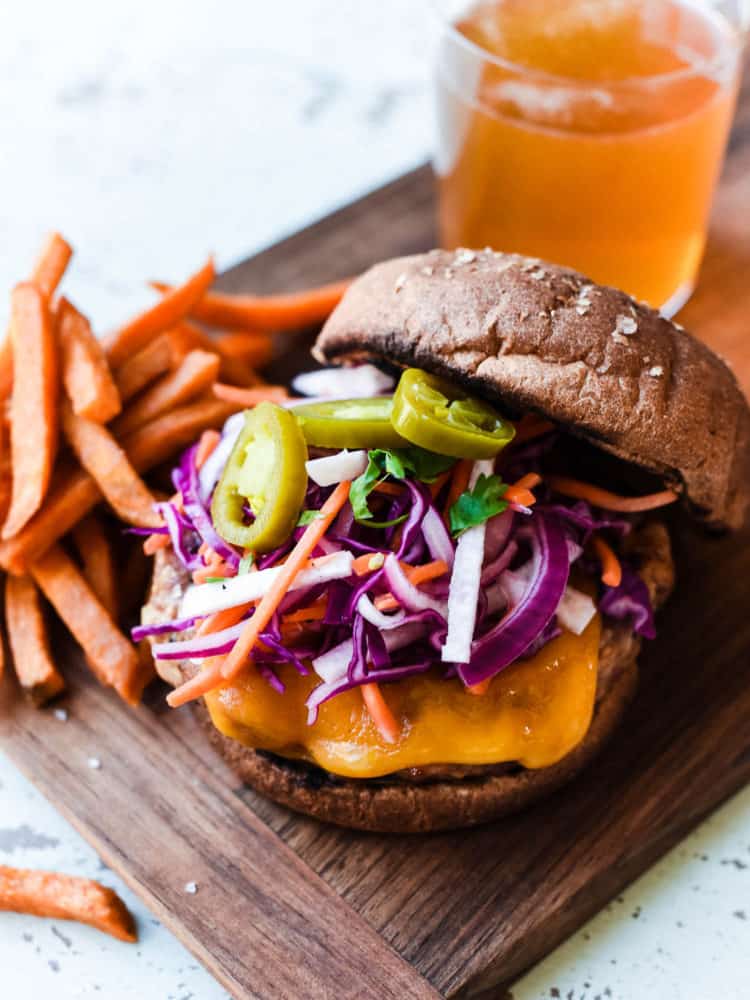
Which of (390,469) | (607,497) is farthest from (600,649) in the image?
(390,469)

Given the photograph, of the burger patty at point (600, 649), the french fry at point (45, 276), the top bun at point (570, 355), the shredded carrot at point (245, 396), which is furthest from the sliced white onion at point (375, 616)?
the french fry at point (45, 276)

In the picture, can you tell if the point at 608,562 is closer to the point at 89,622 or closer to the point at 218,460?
the point at 218,460

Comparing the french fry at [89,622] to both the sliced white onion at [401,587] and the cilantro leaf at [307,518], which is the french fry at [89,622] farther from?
the sliced white onion at [401,587]

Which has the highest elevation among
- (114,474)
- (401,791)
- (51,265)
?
(51,265)

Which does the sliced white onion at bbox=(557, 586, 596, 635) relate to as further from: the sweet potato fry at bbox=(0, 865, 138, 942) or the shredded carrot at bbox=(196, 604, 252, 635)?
the sweet potato fry at bbox=(0, 865, 138, 942)

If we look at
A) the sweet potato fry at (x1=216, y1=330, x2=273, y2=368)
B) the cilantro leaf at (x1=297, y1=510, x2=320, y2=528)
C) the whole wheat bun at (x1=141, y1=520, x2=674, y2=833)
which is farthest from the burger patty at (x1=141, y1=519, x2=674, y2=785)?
the sweet potato fry at (x1=216, y1=330, x2=273, y2=368)

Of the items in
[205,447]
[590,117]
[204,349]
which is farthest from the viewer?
[204,349]
